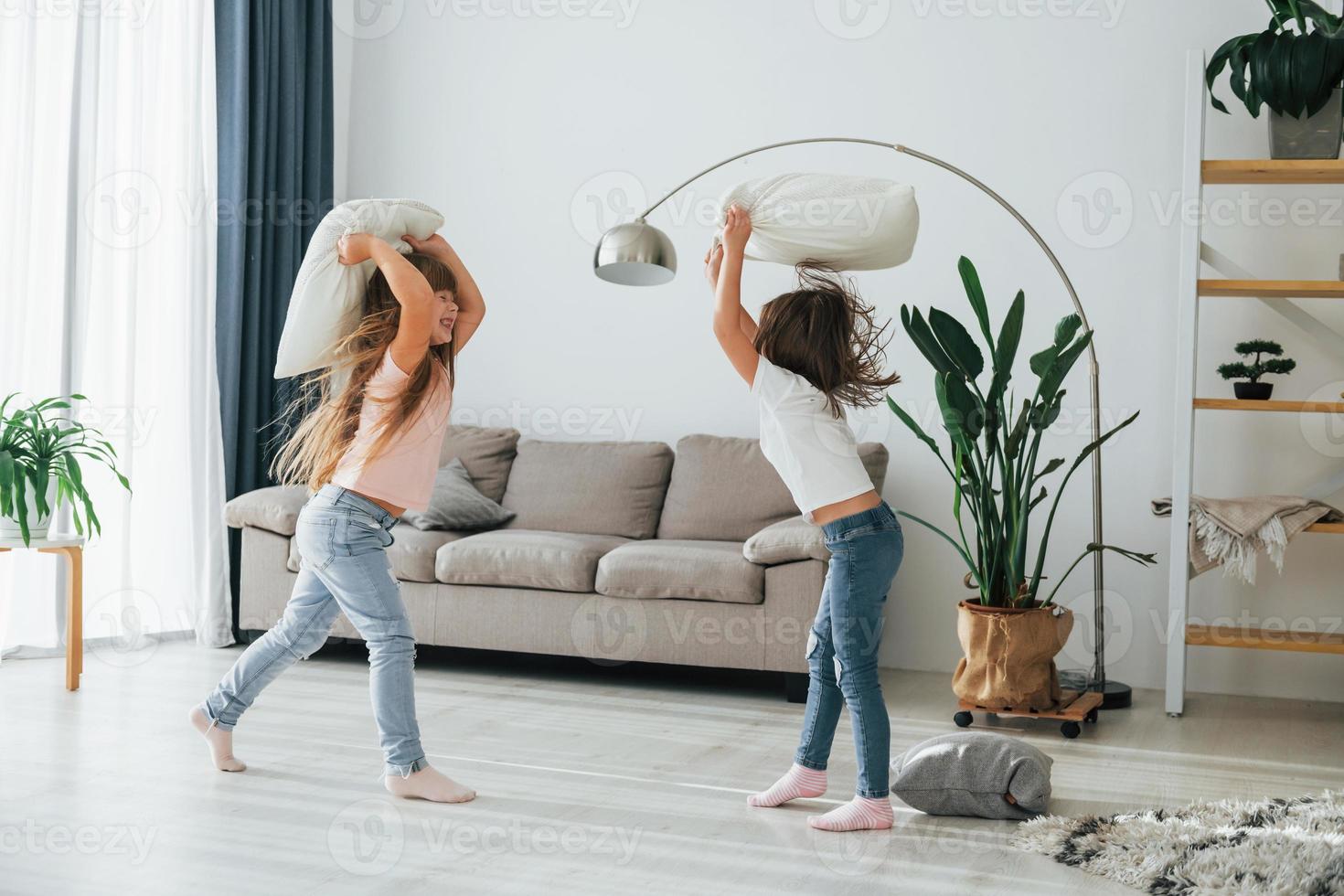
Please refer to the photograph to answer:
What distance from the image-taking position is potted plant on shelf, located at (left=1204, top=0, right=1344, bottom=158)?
3.39m

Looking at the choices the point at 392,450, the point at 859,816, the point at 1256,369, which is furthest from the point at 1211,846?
the point at 1256,369

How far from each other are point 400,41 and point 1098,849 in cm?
410

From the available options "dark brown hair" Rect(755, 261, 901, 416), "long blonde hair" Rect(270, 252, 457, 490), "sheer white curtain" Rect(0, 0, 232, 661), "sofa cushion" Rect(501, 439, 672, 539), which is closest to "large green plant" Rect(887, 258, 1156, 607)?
"dark brown hair" Rect(755, 261, 901, 416)

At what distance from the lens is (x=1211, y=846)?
2.15 m

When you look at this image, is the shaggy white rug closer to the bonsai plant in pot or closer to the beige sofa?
the beige sofa

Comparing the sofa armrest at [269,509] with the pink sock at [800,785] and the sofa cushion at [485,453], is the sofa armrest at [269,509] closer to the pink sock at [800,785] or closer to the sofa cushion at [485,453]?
the sofa cushion at [485,453]

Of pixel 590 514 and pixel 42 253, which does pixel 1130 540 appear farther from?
pixel 42 253

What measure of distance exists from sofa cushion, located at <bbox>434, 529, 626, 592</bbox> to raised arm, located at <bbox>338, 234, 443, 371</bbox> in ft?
4.75

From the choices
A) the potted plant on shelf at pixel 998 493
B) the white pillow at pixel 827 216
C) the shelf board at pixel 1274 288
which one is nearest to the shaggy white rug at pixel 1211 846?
the potted plant on shelf at pixel 998 493

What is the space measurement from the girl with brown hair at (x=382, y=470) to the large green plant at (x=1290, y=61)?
2.46m

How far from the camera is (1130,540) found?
401 cm

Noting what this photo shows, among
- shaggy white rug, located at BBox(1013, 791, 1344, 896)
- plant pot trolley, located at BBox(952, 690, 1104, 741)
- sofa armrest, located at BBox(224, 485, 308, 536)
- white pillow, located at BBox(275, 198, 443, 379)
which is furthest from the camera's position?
sofa armrest, located at BBox(224, 485, 308, 536)

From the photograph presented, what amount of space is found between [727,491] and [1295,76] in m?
2.08

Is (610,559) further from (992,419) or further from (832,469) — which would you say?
(832,469)
